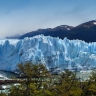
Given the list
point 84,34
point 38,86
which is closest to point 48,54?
point 38,86

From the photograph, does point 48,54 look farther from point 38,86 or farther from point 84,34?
point 84,34

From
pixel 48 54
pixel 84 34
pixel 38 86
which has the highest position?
pixel 84 34

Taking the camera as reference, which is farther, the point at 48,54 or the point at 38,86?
the point at 48,54

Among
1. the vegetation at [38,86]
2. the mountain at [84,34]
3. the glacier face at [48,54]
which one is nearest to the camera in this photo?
the vegetation at [38,86]

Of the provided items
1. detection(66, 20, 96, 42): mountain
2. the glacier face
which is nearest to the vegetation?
the glacier face

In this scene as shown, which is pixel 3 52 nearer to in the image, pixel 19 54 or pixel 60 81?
pixel 19 54

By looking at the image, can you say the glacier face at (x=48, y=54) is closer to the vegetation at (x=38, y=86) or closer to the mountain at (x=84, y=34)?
the vegetation at (x=38, y=86)

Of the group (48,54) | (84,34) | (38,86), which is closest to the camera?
(38,86)

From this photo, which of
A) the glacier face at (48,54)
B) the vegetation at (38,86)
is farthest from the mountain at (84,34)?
the vegetation at (38,86)

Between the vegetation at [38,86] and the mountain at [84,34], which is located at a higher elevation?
the mountain at [84,34]
